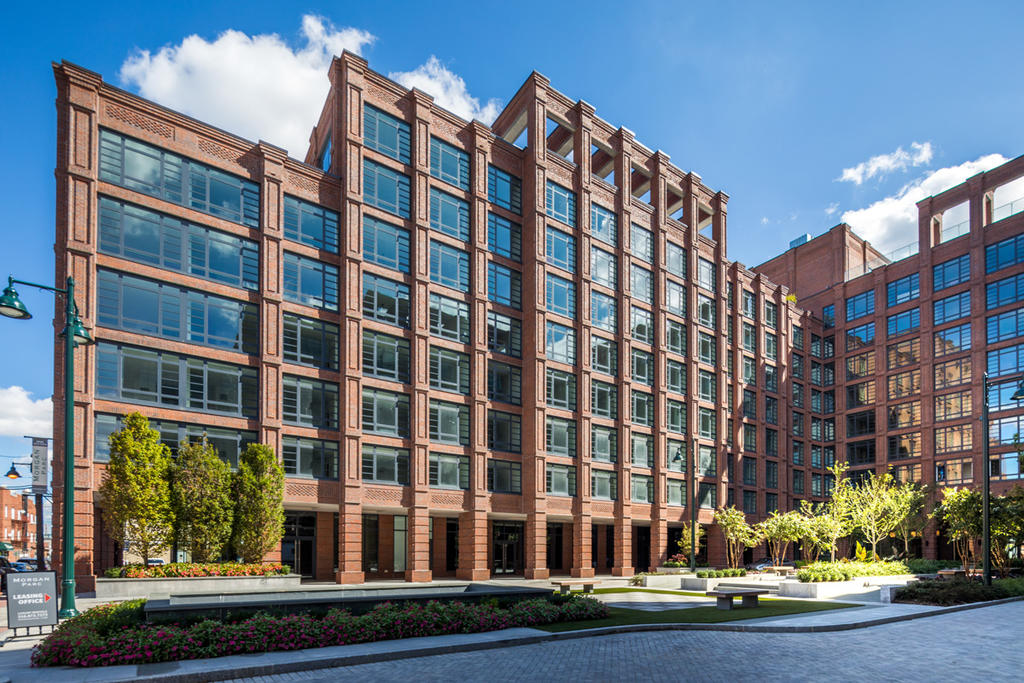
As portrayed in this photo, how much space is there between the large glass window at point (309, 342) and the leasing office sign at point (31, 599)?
1932 cm

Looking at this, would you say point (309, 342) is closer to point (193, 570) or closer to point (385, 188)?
point (385, 188)

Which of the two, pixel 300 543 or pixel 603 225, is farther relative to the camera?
pixel 603 225

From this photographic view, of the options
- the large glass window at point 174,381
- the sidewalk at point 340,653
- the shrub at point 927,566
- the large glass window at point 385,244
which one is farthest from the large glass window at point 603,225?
the sidewalk at point 340,653

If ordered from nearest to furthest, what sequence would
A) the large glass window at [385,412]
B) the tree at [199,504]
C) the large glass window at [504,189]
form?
the tree at [199,504], the large glass window at [385,412], the large glass window at [504,189]

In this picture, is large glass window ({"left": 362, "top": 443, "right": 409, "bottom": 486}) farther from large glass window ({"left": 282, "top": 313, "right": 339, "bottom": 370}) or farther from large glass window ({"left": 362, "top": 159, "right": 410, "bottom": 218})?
large glass window ({"left": 362, "top": 159, "right": 410, "bottom": 218})

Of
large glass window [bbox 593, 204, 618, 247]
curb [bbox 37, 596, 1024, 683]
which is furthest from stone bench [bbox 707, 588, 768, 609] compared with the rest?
large glass window [bbox 593, 204, 618, 247]

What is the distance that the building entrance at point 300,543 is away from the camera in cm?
3566

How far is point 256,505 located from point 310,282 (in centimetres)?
1155

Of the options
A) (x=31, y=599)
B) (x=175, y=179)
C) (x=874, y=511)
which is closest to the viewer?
(x=31, y=599)

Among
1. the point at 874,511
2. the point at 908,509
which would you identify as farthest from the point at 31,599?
the point at 908,509

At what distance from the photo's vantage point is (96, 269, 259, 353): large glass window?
98.2 ft

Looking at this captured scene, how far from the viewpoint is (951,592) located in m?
24.0

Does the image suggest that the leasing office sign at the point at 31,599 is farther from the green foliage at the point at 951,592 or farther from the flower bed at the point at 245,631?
the green foliage at the point at 951,592

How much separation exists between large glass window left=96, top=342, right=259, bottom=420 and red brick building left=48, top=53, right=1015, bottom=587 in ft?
0.30
